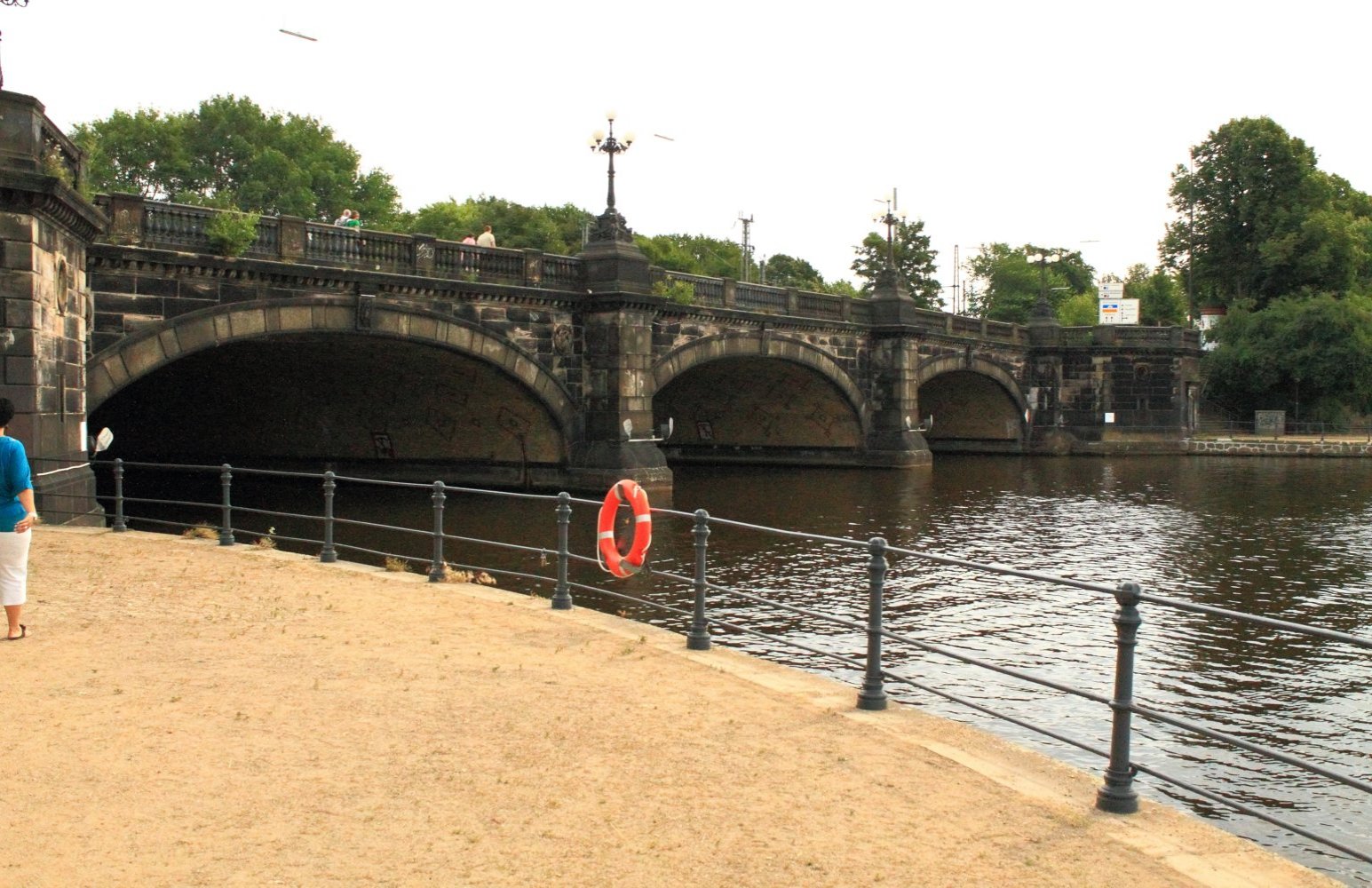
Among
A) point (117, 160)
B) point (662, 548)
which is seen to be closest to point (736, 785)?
point (662, 548)

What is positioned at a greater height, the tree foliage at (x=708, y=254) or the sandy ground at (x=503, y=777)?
the tree foliage at (x=708, y=254)

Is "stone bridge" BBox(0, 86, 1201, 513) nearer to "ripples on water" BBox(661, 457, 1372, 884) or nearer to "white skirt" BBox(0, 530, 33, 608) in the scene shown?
"ripples on water" BBox(661, 457, 1372, 884)

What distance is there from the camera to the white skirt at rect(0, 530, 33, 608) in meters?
8.34

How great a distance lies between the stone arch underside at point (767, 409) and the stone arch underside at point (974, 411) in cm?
934

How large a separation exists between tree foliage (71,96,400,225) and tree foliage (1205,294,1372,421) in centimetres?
4910

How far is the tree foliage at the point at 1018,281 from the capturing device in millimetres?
99125

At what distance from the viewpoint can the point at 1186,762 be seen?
366 inches

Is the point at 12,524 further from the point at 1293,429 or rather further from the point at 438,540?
the point at 1293,429

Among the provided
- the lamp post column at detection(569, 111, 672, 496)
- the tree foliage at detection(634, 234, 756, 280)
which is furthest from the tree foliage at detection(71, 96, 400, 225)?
the lamp post column at detection(569, 111, 672, 496)

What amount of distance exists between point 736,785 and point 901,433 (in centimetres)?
3420

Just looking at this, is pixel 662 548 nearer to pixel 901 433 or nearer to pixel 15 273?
pixel 15 273

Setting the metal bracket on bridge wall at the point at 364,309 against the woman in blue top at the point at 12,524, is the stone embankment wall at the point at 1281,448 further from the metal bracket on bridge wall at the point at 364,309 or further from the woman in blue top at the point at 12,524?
the woman in blue top at the point at 12,524

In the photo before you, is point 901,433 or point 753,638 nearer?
point 753,638

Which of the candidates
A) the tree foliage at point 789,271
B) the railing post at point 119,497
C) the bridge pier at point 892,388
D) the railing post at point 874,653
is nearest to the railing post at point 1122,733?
the railing post at point 874,653
